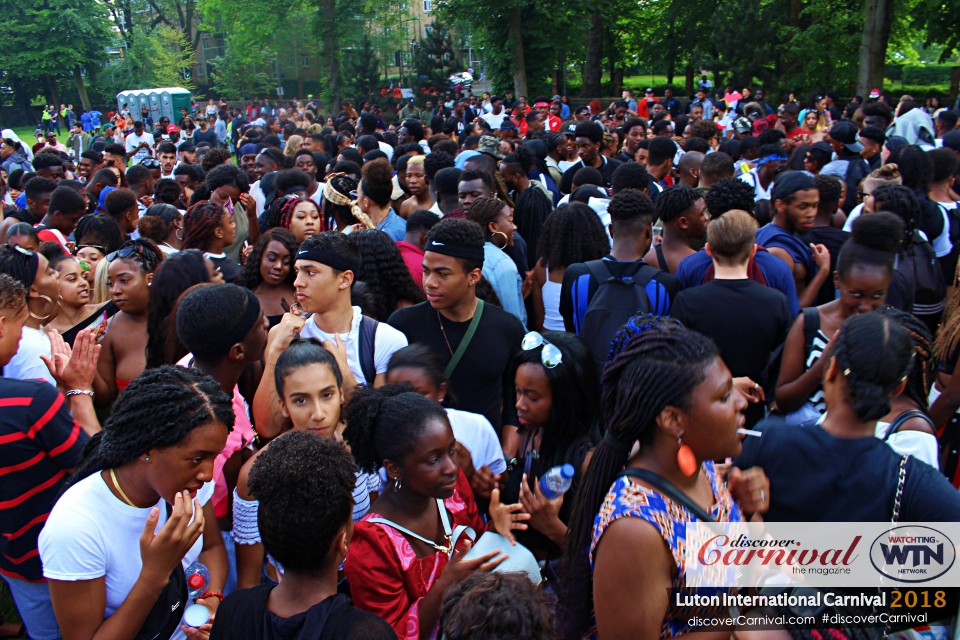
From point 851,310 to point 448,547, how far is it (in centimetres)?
254

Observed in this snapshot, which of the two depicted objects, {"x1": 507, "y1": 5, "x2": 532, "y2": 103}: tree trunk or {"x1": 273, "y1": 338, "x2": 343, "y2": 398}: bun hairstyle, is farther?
{"x1": 507, "y1": 5, "x2": 532, "y2": 103}: tree trunk

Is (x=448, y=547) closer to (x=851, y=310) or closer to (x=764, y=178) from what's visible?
(x=851, y=310)

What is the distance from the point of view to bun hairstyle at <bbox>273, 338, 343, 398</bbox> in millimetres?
3268

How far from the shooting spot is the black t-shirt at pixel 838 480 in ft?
7.75

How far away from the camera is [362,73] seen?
44062 millimetres

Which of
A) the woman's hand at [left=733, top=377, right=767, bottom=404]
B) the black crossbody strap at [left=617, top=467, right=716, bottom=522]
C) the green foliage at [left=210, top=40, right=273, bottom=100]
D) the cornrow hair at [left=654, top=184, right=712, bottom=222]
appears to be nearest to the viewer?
the black crossbody strap at [left=617, top=467, right=716, bottom=522]

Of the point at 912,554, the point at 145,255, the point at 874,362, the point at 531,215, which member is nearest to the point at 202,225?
the point at 145,255

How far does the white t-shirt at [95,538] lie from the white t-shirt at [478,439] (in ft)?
4.58

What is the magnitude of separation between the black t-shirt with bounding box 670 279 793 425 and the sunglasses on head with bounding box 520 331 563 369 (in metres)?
1.22

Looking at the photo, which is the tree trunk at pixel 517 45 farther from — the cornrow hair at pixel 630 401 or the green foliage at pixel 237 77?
the cornrow hair at pixel 630 401

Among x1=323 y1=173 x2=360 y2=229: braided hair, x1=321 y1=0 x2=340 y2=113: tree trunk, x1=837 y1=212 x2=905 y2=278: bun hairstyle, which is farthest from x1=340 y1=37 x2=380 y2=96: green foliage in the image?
x1=837 y1=212 x2=905 y2=278: bun hairstyle

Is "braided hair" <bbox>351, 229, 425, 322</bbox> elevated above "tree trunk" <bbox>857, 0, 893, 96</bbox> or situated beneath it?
situated beneath

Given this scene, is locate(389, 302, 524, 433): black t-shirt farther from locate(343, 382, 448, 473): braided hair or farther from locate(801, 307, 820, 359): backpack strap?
locate(801, 307, 820, 359): backpack strap

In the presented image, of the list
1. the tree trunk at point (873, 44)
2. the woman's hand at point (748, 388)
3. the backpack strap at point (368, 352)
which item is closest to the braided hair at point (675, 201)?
the woman's hand at point (748, 388)
